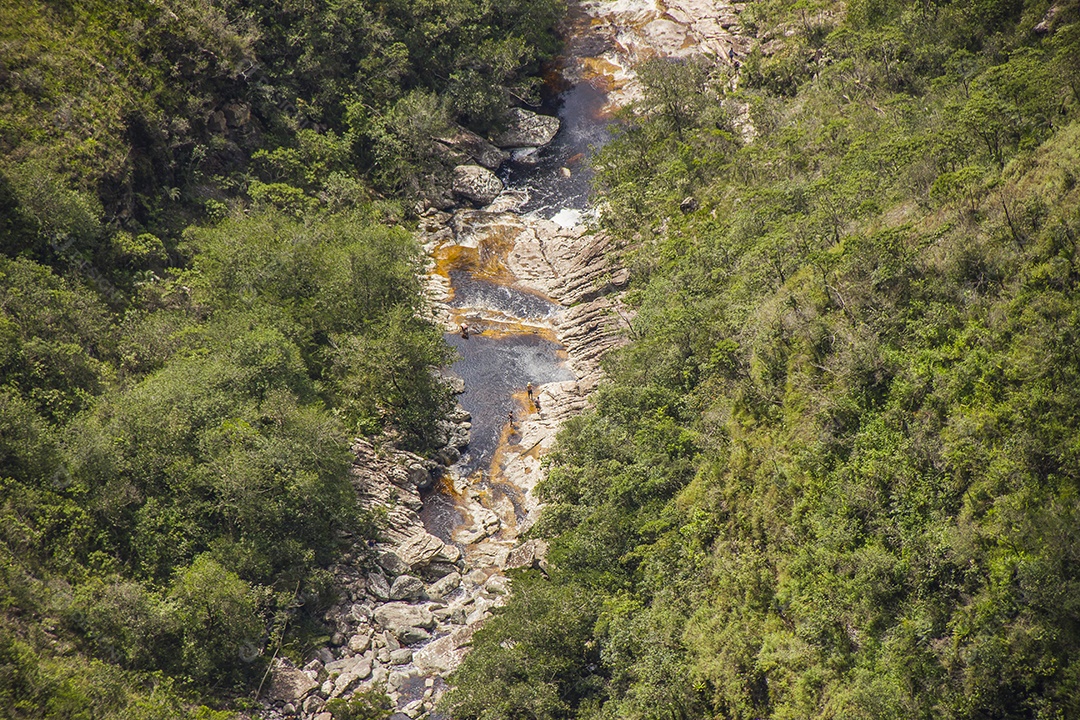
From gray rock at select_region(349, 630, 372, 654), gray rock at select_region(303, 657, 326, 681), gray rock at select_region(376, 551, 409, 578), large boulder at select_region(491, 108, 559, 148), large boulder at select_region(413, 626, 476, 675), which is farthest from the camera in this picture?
large boulder at select_region(491, 108, 559, 148)

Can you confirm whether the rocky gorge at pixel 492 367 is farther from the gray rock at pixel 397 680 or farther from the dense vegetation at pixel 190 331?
the dense vegetation at pixel 190 331

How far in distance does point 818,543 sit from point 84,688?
29386 mm

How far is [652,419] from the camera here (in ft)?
140

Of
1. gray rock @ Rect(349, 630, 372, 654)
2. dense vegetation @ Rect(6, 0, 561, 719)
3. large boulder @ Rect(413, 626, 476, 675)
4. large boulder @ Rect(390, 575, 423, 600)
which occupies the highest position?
dense vegetation @ Rect(6, 0, 561, 719)

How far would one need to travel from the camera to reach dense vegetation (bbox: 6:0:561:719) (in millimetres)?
35688

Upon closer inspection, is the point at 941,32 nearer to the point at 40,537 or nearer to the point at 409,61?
the point at 409,61

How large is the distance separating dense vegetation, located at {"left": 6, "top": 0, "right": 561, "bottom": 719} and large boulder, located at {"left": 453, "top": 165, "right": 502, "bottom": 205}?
343 centimetres

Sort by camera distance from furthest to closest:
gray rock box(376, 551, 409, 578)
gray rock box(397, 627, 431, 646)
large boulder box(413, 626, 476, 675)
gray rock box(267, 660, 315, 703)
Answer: gray rock box(376, 551, 409, 578) < gray rock box(397, 627, 431, 646) < large boulder box(413, 626, 476, 675) < gray rock box(267, 660, 315, 703)

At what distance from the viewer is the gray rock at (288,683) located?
37688mm

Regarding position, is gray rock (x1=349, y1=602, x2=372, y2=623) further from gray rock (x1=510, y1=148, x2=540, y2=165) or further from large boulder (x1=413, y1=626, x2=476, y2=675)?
gray rock (x1=510, y1=148, x2=540, y2=165)

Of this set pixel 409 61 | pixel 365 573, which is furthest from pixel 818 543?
pixel 409 61

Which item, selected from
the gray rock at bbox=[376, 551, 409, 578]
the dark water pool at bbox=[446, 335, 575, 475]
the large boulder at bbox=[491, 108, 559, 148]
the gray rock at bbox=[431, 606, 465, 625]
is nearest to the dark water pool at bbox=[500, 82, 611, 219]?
the large boulder at bbox=[491, 108, 559, 148]

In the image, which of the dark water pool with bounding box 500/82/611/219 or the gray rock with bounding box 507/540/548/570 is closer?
the gray rock with bounding box 507/540/548/570

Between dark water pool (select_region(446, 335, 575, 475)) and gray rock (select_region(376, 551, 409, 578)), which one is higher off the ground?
dark water pool (select_region(446, 335, 575, 475))
